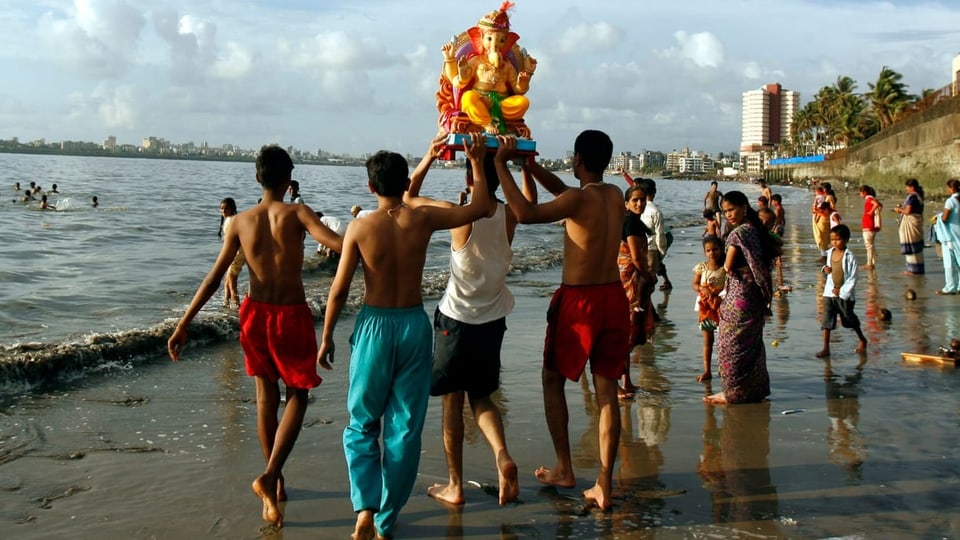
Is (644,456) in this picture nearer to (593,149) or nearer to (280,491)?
(593,149)

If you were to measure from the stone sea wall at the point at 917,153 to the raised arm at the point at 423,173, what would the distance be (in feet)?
117

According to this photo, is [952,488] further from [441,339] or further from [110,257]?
[110,257]

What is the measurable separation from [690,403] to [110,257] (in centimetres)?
1588

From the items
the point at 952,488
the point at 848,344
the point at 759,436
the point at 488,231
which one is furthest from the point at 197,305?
the point at 848,344

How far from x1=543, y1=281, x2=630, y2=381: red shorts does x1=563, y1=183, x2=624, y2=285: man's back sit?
0.25 ft

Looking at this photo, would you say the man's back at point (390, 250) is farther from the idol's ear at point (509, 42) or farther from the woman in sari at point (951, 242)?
the woman in sari at point (951, 242)

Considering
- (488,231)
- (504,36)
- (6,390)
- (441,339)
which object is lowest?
(6,390)

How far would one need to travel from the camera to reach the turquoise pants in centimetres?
429

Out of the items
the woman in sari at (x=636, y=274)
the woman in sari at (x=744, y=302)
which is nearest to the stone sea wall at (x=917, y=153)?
the woman in sari at (x=636, y=274)

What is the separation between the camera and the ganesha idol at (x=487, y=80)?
5.04 meters

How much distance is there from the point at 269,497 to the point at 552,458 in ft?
6.33

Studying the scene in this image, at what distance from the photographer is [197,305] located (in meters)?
4.80

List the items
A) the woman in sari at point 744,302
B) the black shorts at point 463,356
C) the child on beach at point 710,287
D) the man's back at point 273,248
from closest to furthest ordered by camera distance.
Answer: the man's back at point 273,248 < the black shorts at point 463,356 < the woman in sari at point 744,302 < the child on beach at point 710,287

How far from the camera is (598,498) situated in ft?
15.6
